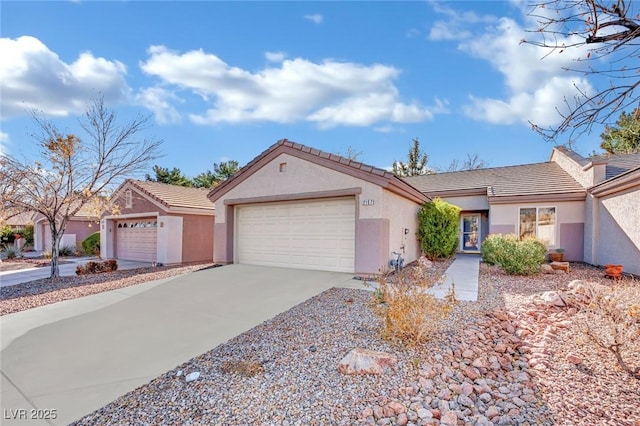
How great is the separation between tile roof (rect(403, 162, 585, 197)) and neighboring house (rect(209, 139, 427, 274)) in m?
5.33

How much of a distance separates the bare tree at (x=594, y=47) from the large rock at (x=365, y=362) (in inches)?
131

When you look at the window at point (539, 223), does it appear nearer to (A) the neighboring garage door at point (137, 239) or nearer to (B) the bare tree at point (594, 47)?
(B) the bare tree at point (594, 47)

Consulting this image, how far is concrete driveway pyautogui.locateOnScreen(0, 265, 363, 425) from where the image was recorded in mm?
3729

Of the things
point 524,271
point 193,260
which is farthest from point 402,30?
point 193,260

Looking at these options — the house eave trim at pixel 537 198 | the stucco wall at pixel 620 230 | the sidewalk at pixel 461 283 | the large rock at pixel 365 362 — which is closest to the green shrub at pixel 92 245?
the sidewalk at pixel 461 283

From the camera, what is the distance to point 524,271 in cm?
954

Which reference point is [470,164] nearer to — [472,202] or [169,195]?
[472,202]

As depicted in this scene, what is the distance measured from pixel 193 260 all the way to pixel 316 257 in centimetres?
853

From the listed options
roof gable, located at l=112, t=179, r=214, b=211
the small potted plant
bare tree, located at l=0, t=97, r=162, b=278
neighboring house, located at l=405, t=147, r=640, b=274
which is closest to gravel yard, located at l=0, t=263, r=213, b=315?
bare tree, located at l=0, t=97, r=162, b=278

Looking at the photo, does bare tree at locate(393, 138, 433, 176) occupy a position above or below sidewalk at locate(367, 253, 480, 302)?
above

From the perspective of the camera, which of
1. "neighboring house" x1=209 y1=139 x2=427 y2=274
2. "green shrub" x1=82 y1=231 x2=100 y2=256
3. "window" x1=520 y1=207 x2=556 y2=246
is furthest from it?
"green shrub" x1=82 y1=231 x2=100 y2=256

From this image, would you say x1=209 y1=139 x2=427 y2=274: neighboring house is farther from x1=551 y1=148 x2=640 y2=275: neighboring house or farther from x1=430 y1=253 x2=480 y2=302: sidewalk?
x1=551 y1=148 x2=640 y2=275: neighboring house

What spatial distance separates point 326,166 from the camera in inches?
405

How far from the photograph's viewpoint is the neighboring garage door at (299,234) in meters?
10.3
